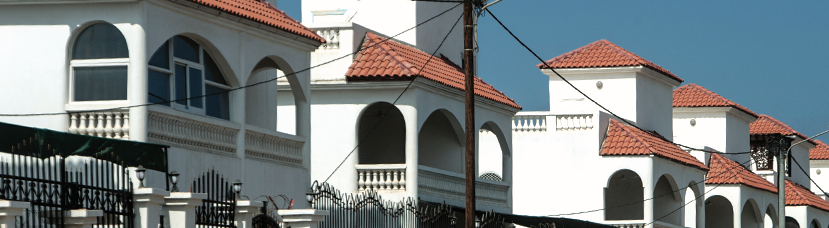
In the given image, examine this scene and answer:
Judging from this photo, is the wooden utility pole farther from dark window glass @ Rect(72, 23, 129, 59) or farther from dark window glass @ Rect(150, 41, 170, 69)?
dark window glass @ Rect(72, 23, 129, 59)

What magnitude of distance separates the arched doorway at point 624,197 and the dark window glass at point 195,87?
1934 centimetres

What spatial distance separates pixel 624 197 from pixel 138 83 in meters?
22.7

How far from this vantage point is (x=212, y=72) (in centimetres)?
2106

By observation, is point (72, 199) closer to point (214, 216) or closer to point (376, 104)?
point (214, 216)

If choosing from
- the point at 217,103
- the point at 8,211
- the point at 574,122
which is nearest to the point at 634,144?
the point at 574,122

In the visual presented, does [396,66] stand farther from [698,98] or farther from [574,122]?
[698,98]

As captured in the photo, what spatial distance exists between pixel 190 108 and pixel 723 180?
25125 mm

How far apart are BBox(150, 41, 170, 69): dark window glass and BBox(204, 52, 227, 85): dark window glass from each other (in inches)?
46.9

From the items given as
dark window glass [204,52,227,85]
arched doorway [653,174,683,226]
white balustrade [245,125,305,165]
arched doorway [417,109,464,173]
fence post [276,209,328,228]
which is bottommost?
fence post [276,209,328,228]

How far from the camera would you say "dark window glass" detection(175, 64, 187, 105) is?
1986 centimetres

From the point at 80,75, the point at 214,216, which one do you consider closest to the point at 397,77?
the point at 80,75

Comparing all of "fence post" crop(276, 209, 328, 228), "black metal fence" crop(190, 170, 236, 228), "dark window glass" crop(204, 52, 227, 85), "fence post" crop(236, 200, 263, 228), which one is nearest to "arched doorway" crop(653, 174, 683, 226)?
"dark window glass" crop(204, 52, 227, 85)

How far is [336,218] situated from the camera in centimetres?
2055

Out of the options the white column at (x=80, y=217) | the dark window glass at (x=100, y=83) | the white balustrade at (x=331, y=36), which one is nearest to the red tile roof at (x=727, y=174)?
the white balustrade at (x=331, y=36)
